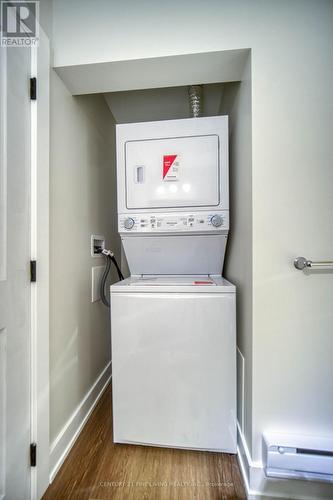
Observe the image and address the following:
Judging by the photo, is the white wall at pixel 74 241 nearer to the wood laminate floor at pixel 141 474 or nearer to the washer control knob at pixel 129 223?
the wood laminate floor at pixel 141 474

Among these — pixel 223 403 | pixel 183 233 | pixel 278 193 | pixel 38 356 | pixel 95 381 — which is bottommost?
pixel 95 381

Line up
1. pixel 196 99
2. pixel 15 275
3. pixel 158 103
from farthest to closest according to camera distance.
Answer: pixel 158 103
pixel 196 99
pixel 15 275

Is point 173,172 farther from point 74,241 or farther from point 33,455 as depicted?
point 33,455

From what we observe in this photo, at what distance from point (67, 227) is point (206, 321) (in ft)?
3.35

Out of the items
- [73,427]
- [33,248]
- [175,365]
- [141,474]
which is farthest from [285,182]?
[73,427]

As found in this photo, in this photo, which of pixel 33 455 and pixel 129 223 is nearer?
pixel 33 455

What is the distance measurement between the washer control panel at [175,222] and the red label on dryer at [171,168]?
0.24 meters

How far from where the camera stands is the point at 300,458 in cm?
99

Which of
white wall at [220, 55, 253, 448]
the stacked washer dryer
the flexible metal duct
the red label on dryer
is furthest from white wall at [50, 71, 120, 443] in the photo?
white wall at [220, 55, 253, 448]

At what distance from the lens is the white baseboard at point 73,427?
1151 millimetres

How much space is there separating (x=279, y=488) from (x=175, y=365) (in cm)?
74

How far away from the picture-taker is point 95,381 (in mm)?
1702

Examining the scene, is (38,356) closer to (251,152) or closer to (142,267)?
(142,267)

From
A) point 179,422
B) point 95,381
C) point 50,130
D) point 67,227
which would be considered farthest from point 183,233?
point 95,381
